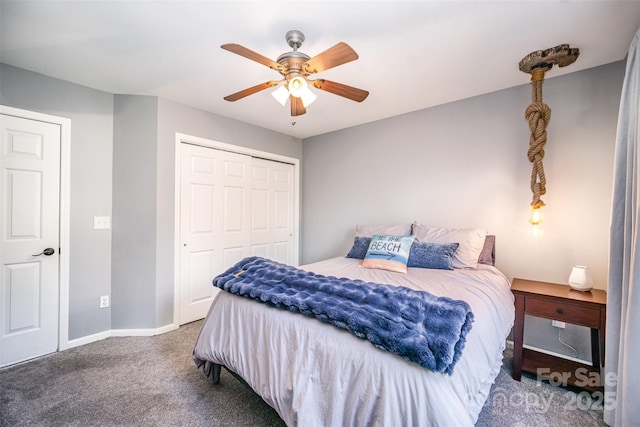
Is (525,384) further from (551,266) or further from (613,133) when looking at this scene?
(613,133)

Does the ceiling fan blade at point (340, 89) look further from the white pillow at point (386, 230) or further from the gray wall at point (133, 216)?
the gray wall at point (133, 216)

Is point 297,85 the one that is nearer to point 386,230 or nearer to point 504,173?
point 386,230

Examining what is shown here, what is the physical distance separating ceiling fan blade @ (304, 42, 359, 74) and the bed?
55.7 inches

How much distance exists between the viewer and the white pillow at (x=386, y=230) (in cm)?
291

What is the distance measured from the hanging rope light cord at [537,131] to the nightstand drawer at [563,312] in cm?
79

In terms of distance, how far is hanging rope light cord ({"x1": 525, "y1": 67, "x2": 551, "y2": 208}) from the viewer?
86.6 inches

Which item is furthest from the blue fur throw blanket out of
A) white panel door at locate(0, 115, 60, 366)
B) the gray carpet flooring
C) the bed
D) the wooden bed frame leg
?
white panel door at locate(0, 115, 60, 366)

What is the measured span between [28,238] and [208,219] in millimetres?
1463

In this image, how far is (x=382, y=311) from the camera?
1.28 meters

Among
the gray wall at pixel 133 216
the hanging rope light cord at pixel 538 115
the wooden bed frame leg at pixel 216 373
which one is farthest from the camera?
the gray wall at pixel 133 216

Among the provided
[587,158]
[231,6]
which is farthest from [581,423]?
[231,6]

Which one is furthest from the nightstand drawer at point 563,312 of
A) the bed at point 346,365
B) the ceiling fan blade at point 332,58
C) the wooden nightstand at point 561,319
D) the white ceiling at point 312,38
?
the ceiling fan blade at point 332,58

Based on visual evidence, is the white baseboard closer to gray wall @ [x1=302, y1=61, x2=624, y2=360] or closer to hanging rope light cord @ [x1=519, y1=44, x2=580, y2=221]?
gray wall @ [x1=302, y1=61, x2=624, y2=360]

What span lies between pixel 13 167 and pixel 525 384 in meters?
4.26
